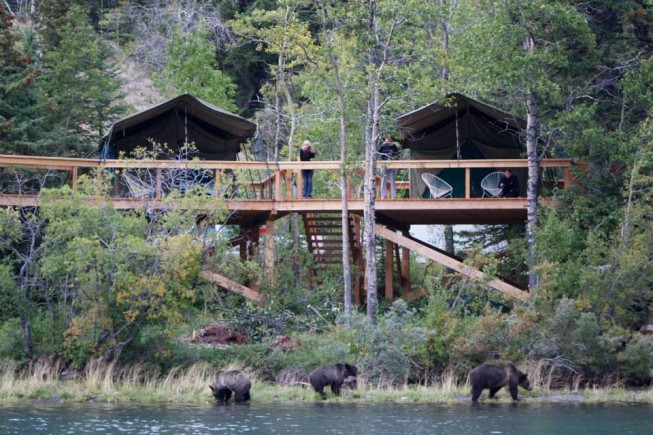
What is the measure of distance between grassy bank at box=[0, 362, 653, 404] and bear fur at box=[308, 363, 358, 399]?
22 cm

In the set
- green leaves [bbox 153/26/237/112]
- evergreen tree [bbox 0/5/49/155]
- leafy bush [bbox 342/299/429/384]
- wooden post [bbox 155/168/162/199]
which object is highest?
green leaves [bbox 153/26/237/112]

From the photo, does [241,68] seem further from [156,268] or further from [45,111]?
[156,268]

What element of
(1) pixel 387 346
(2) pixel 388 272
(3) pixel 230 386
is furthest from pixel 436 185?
(3) pixel 230 386

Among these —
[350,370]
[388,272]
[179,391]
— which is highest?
[388,272]

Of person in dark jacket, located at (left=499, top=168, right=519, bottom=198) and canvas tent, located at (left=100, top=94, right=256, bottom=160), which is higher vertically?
canvas tent, located at (left=100, top=94, right=256, bottom=160)

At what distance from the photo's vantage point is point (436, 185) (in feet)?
98.4

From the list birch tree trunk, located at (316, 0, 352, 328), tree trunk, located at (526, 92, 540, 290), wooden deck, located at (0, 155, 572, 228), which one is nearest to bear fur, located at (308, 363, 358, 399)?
birch tree trunk, located at (316, 0, 352, 328)

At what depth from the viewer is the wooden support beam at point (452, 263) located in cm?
2691

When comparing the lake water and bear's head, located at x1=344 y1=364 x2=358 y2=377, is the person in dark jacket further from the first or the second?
bear's head, located at x1=344 y1=364 x2=358 y2=377

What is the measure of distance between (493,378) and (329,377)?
3421mm

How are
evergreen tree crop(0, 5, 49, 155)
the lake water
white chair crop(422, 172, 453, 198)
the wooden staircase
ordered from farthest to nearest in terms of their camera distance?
the wooden staircase → evergreen tree crop(0, 5, 49, 155) → white chair crop(422, 172, 453, 198) → the lake water

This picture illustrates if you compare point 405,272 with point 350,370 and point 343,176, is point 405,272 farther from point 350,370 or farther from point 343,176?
point 350,370

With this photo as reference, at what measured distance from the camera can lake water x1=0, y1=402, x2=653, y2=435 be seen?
19.1 metres

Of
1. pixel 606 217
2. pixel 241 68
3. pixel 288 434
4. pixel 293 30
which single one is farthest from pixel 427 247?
pixel 241 68
